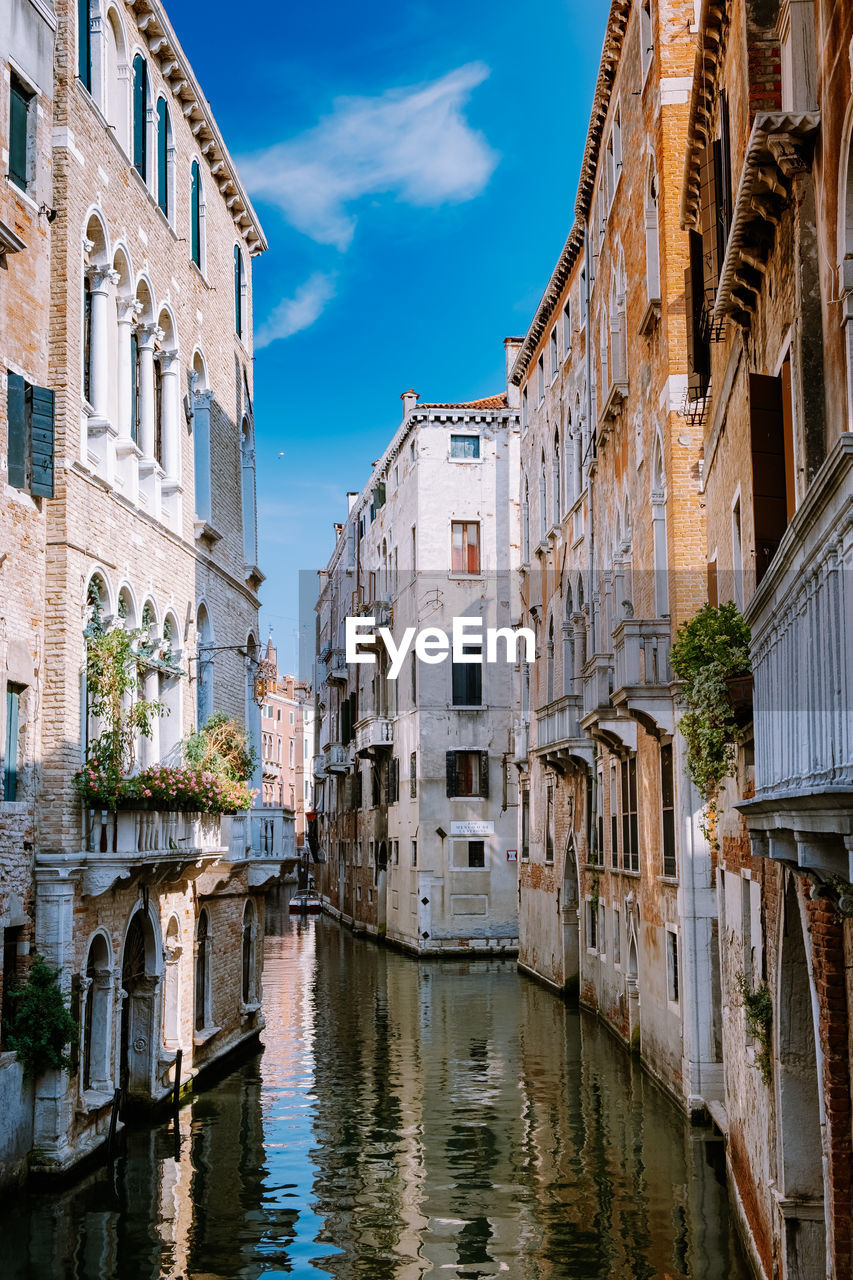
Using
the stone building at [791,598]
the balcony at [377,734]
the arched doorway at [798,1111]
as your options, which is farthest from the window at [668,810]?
the balcony at [377,734]

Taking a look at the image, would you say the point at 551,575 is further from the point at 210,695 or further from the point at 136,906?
the point at 136,906

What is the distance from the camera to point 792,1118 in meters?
8.55

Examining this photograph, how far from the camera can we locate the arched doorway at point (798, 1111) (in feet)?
27.0

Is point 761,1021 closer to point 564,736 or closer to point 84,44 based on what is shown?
point 84,44

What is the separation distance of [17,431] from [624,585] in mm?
10845

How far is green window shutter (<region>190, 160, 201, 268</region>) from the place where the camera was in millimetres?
19828

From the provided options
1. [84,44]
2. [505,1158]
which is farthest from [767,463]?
[84,44]

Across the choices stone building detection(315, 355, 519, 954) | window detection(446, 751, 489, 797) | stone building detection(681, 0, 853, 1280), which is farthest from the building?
stone building detection(681, 0, 853, 1280)

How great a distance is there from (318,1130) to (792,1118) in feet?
27.9

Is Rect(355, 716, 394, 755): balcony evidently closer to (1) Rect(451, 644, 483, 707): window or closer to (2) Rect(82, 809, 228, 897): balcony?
(1) Rect(451, 644, 483, 707): window

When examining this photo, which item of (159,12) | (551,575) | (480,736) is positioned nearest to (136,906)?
(159,12)

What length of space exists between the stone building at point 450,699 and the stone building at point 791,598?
2561 centimetres

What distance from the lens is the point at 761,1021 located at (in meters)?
9.77

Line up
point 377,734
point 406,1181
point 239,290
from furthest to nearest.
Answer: point 377,734
point 239,290
point 406,1181
